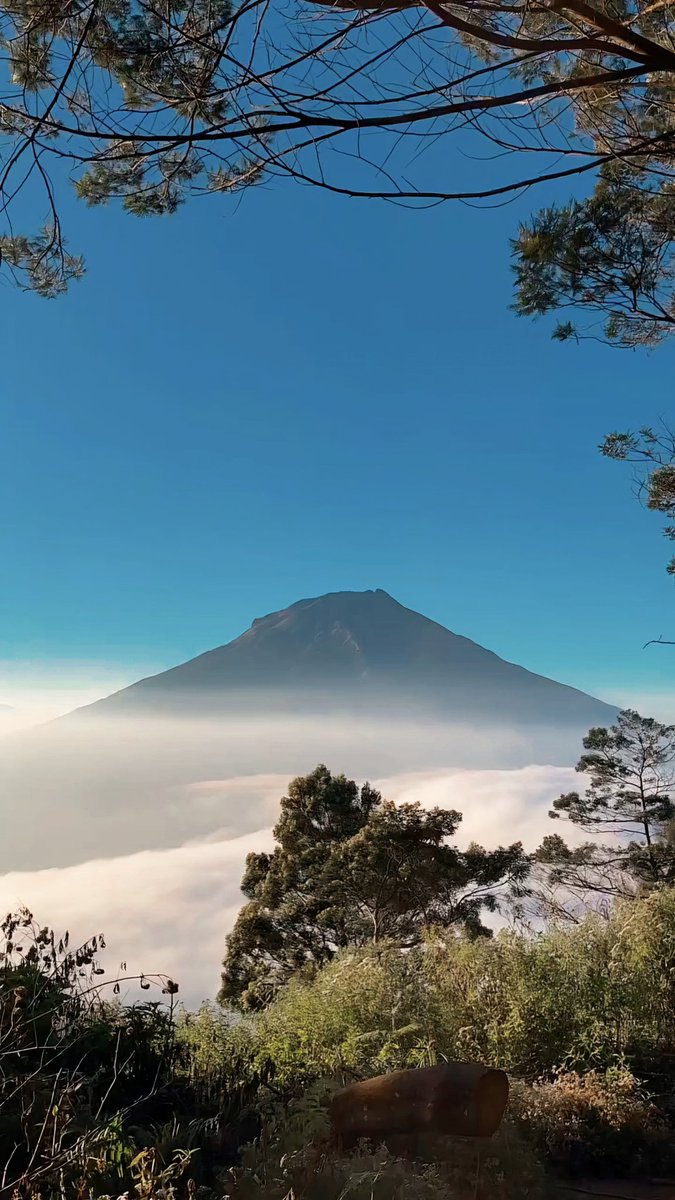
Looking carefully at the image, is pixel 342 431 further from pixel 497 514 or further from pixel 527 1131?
pixel 527 1131

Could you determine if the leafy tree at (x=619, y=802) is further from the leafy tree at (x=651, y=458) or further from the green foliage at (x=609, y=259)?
the green foliage at (x=609, y=259)

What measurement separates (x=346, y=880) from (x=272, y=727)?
358ft

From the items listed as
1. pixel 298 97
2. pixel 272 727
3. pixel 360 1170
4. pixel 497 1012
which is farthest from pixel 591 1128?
pixel 272 727

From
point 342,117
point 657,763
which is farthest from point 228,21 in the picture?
point 657,763

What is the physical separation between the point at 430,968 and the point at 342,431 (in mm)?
32166

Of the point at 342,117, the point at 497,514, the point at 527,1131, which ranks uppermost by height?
the point at 497,514

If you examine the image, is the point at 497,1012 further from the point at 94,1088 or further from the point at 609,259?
the point at 609,259

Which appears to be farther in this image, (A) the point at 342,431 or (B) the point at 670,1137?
(A) the point at 342,431

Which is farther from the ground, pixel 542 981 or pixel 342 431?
pixel 342 431

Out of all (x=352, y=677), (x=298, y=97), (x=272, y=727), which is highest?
(x=352, y=677)

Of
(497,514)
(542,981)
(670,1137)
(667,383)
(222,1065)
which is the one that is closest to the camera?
(670,1137)

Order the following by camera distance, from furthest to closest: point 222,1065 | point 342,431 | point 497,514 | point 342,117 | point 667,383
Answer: point 497,514
point 342,431
point 667,383
point 222,1065
point 342,117

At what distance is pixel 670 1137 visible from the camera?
2.71 m

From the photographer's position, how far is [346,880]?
1091cm
